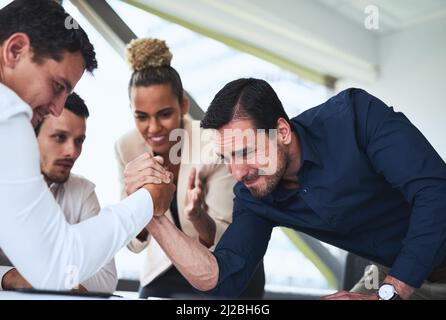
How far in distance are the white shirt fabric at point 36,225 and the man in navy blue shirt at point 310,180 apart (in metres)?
0.16

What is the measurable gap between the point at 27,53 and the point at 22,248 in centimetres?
39

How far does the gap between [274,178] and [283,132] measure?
0.11 meters

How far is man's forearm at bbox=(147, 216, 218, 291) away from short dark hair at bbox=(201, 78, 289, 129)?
25 centimetres

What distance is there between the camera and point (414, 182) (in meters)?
1.12

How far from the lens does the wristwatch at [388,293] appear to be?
1.08m

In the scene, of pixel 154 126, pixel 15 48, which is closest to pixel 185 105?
pixel 154 126

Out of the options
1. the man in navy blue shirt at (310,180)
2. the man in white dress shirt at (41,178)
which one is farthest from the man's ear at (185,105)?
the man in white dress shirt at (41,178)

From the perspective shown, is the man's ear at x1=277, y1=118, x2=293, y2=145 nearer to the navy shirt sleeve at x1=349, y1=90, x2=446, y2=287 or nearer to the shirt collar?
the shirt collar

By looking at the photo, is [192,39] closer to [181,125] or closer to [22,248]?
[181,125]

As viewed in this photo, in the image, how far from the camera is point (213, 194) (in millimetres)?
1352

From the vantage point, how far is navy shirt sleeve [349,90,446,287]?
109 cm

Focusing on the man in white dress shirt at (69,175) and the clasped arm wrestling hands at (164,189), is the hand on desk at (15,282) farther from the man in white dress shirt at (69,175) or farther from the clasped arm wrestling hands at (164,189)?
the clasped arm wrestling hands at (164,189)
